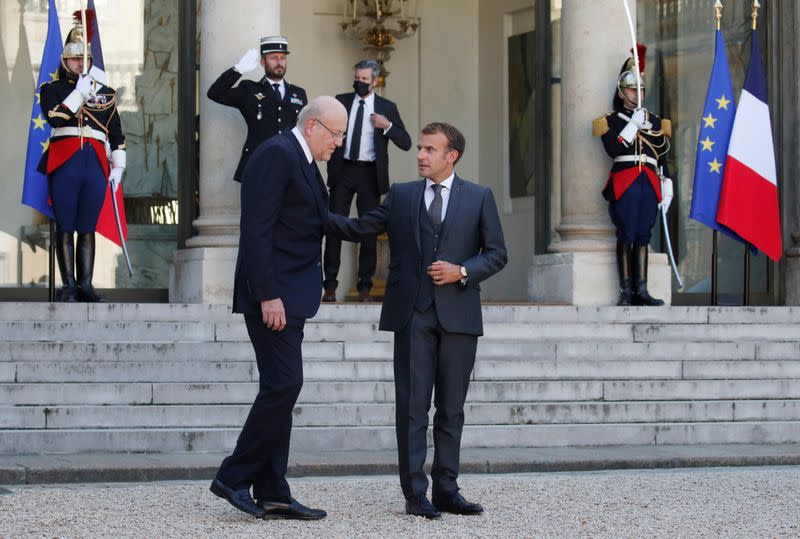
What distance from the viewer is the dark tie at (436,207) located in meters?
7.41

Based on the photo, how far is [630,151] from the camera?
13.1 meters

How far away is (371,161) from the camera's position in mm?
13234

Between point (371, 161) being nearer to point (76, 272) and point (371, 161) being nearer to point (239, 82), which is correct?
point (239, 82)

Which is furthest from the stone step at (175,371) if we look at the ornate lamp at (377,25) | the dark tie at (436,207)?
the ornate lamp at (377,25)

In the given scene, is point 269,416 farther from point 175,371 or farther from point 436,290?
point 175,371

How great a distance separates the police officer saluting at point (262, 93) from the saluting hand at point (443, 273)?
5.05 meters

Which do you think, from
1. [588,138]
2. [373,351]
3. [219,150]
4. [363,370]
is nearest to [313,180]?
[363,370]

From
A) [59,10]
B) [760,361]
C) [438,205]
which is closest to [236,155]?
[59,10]

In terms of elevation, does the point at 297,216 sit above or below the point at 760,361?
above

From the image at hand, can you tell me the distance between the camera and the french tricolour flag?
538 inches

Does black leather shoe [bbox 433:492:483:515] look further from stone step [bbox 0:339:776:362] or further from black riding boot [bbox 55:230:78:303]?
black riding boot [bbox 55:230:78:303]

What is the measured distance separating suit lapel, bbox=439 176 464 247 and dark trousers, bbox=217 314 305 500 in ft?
2.76

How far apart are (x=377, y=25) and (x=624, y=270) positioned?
13.8 feet

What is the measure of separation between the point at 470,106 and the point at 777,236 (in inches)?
153
